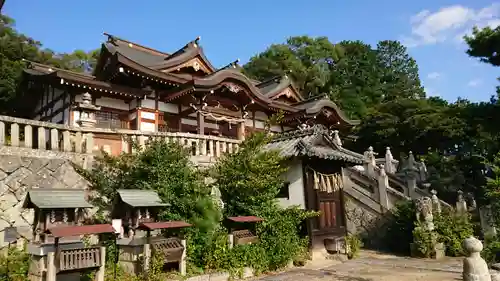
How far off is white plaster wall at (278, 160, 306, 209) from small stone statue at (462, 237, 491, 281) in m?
6.63

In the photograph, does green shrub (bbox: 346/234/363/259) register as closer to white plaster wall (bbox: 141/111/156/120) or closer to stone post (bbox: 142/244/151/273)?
stone post (bbox: 142/244/151/273)

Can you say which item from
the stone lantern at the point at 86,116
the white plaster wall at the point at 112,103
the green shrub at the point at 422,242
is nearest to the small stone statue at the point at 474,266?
the green shrub at the point at 422,242

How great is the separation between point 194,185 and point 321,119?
14531mm

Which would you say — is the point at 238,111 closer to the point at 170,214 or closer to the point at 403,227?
the point at 403,227

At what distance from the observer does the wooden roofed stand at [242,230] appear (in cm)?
985

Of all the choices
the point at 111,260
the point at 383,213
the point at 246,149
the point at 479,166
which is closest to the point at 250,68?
the point at 479,166

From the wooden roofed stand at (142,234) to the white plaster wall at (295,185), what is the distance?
16.8 feet

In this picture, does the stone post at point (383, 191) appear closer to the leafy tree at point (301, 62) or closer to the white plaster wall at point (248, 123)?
the white plaster wall at point (248, 123)

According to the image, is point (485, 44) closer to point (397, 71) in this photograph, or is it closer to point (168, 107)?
point (168, 107)

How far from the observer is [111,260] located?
8469mm

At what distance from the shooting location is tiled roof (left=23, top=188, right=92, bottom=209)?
23.0 feet

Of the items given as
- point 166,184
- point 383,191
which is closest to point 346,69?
point 383,191

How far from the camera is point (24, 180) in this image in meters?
9.13

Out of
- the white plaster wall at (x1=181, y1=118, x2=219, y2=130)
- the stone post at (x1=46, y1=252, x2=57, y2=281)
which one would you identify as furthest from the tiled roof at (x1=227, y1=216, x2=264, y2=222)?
the white plaster wall at (x1=181, y1=118, x2=219, y2=130)
